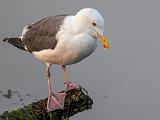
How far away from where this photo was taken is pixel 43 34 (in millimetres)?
4523

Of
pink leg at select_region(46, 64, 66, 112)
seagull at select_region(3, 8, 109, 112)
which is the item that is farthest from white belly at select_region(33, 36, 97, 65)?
pink leg at select_region(46, 64, 66, 112)

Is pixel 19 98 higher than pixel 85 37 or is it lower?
lower

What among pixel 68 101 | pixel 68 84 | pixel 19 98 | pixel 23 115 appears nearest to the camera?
pixel 23 115

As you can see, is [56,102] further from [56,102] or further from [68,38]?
[68,38]

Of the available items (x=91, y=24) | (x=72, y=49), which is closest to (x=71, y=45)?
(x=72, y=49)

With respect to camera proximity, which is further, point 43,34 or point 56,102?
point 43,34

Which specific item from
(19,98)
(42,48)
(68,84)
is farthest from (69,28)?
(19,98)

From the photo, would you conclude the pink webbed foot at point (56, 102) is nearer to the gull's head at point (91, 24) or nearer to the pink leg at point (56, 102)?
the pink leg at point (56, 102)

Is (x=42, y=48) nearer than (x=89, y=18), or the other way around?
(x=89, y=18)

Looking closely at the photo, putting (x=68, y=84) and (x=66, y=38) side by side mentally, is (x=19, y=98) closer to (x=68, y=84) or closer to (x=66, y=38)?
(x=68, y=84)

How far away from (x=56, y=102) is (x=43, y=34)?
66 cm

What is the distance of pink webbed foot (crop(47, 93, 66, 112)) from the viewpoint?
4.21 m

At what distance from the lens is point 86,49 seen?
418 centimetres

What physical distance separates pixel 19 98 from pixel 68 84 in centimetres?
104
